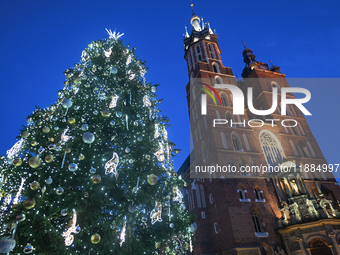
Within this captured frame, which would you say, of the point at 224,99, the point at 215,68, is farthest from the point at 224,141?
the point at 215,68

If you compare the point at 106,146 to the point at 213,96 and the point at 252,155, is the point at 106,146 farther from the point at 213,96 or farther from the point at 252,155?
the point at 213,96

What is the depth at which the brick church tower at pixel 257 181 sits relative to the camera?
19.2 metres

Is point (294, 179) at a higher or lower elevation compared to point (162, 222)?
higher

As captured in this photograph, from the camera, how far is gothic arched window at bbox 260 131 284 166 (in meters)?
26.1

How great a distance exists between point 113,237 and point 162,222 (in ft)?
7.05

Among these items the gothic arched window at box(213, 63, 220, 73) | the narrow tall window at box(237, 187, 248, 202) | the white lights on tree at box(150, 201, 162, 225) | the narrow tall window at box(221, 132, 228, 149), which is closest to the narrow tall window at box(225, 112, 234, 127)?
the narrow tall window at box(221, 132, 228, 149)

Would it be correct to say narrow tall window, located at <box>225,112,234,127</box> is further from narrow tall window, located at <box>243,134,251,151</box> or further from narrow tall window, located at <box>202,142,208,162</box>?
narrow tall window, located at <box>202,142,208,162</box>

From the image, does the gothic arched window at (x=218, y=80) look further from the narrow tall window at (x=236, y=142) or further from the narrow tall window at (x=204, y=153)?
the narrow tall window at (x=204, y=153)

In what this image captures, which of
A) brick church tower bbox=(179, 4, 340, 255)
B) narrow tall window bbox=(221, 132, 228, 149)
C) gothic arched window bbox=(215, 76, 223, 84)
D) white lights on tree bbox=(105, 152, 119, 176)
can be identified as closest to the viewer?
white lights on tree bbox=(105, 152, 119, 176)

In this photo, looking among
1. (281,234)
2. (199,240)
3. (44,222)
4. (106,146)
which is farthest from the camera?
(199,240)

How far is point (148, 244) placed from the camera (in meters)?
8.34

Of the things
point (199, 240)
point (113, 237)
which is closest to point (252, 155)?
point (199, 240)

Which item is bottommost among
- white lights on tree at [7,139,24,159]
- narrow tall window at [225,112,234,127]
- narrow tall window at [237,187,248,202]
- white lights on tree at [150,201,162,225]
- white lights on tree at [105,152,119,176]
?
white lights on tree at [150,201,162,225]

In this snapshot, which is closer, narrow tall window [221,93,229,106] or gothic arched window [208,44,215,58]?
narrow tall window [221,93,229,106]
